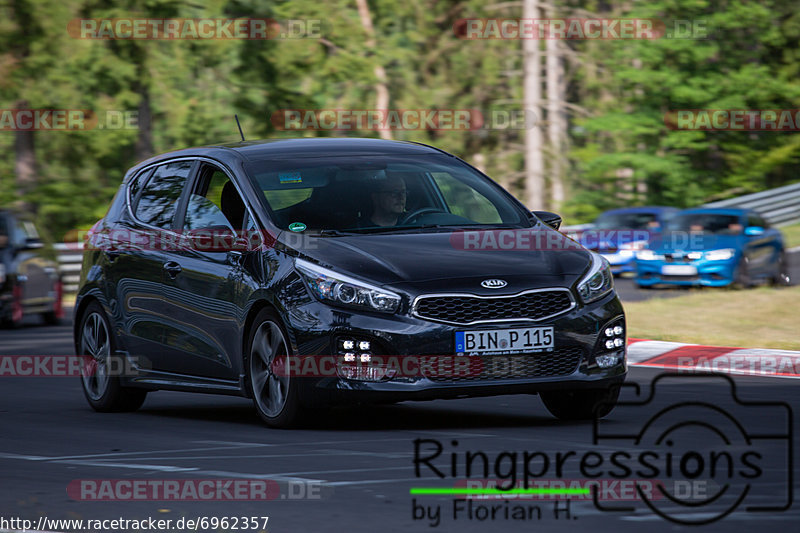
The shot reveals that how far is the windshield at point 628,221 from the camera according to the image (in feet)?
Answer: 104

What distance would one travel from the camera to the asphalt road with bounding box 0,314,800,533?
20.4 feet

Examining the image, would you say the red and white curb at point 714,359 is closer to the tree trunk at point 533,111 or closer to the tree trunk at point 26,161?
the tree trunk at point 533,111

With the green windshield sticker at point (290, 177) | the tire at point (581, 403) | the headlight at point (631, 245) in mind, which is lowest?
the tire at point (581, 403)

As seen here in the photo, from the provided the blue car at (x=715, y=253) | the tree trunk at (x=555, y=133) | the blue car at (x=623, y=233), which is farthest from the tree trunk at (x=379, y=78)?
the blue car at (x=715, y=253)

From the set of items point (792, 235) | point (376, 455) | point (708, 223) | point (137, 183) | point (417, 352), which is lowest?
point (376, 455)

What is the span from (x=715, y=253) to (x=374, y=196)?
670 inches

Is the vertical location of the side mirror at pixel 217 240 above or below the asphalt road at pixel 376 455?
above

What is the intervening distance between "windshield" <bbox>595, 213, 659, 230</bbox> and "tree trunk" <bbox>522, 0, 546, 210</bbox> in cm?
874

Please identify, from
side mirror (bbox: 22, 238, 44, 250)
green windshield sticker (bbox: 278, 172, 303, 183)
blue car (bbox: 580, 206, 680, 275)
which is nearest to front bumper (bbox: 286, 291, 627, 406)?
green windshield sticker (bbox: 278, 172, 303, 183)

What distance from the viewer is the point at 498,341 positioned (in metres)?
8.64

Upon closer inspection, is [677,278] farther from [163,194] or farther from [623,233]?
[163,194]

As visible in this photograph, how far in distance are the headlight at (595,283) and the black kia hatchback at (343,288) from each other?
0.5 inches

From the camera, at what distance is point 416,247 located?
9047mm

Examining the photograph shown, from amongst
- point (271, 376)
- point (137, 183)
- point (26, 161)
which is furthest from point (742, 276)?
point (26, 161)
